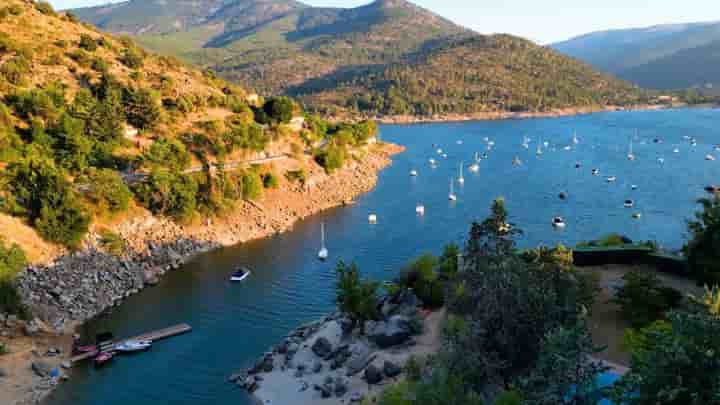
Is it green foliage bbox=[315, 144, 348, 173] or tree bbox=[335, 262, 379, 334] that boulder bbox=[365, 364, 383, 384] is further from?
green foliage bbox=[315, 144, 348, 173]

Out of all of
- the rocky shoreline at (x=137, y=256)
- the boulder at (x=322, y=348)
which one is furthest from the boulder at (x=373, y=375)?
the rocky shoreline at (x=137, y=256)

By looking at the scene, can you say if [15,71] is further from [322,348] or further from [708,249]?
[708,249]

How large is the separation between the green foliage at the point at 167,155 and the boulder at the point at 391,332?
37751 millimetres

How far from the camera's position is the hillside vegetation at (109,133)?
152 feet

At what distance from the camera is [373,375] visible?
28.9 metres

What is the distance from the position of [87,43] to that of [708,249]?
3160 inches

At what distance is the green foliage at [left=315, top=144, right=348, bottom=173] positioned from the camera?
8119cm

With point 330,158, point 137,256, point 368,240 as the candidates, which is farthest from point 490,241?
point 330,158

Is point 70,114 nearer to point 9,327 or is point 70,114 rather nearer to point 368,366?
point 9,327

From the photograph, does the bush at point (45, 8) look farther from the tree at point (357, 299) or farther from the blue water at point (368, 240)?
the tree at point (357, 299)

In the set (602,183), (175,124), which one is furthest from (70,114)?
(602,183)

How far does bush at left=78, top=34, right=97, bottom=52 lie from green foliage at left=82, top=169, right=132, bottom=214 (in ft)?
107

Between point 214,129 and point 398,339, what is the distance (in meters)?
48.0

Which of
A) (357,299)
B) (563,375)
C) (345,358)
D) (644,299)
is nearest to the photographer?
(563,375)
